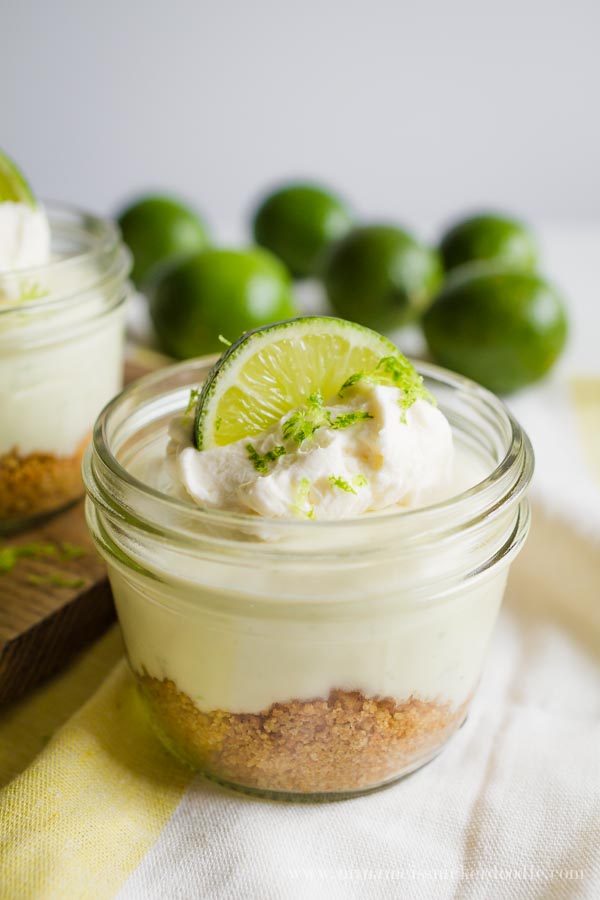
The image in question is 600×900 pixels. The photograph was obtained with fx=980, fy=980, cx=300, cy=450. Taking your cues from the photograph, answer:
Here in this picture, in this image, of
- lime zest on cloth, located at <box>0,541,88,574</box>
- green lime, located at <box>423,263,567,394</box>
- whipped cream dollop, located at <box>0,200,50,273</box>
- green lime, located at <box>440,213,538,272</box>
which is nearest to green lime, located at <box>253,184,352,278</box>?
green lime, located at <box>440,213,538,272</box>

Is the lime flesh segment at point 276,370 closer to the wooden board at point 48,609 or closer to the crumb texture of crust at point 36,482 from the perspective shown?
the wooden board at point 48,609

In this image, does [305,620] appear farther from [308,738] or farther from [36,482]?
[36,482]

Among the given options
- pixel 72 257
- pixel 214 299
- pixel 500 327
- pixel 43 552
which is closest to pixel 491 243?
pixel 500 327

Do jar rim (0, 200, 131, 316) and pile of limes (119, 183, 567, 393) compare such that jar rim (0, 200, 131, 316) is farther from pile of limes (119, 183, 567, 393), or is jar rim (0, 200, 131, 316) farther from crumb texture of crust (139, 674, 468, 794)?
crumb texture of crust (139, 674, 468, 794)

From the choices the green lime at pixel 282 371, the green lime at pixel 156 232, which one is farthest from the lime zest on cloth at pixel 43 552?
the green lime at pixel 156 232

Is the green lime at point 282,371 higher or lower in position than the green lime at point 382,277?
higher

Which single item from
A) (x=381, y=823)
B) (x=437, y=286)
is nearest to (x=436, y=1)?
(x=437, y=286)

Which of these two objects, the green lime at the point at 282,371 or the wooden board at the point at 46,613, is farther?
the wooden board at the point at 46,613
